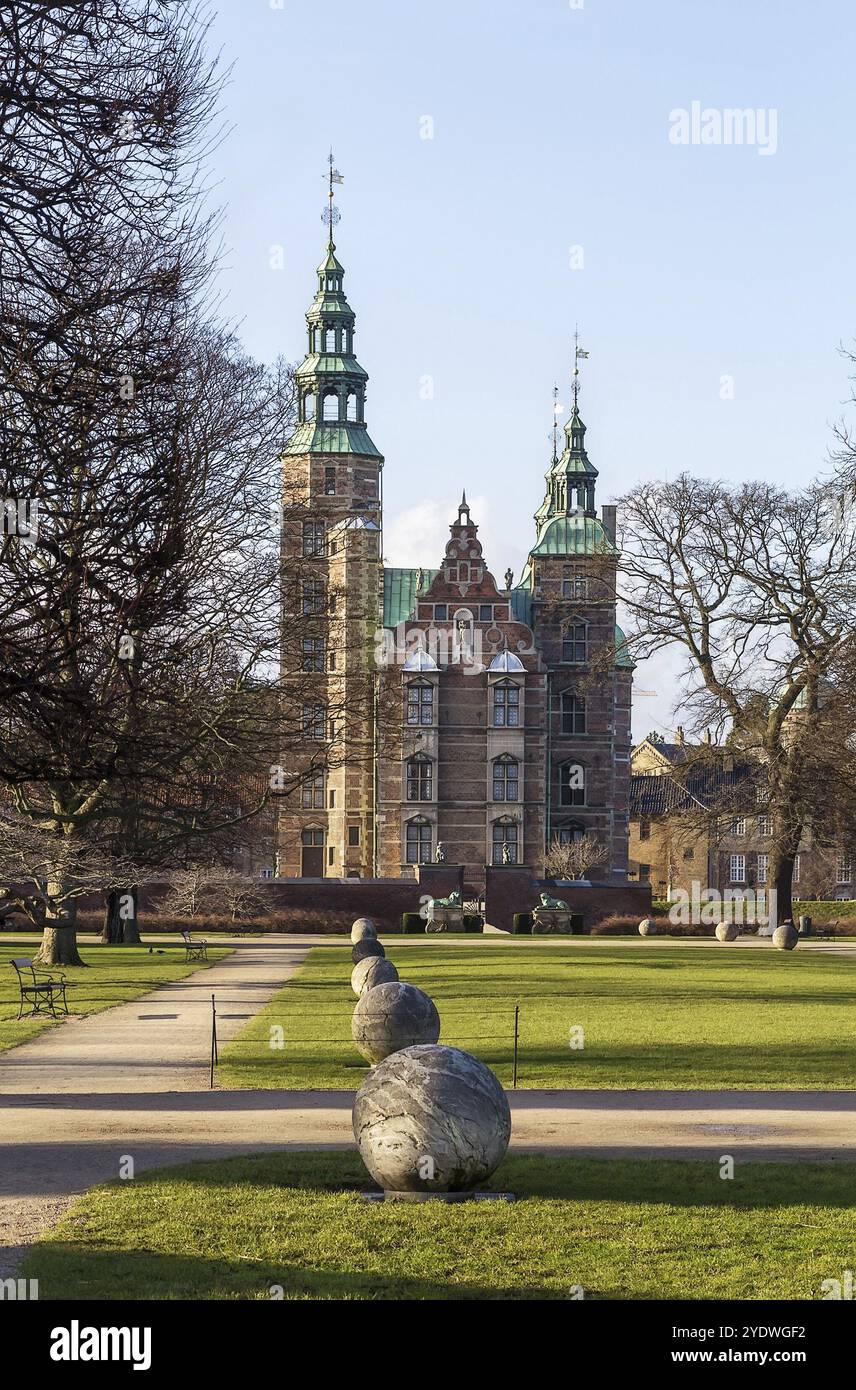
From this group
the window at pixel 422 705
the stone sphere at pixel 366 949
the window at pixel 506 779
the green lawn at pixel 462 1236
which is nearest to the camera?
the green lawn at pixel 462 1236

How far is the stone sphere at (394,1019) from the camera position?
20641 mm

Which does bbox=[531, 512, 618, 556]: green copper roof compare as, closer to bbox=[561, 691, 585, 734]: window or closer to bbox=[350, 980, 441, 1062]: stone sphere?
bbox=[561, 691, 585, 734]: window

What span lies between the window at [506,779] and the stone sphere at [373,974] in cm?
5524

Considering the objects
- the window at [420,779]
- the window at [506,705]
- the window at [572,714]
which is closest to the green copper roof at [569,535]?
the window at [572,714]

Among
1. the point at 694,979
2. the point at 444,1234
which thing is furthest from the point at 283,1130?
Answer: the point at 694,979

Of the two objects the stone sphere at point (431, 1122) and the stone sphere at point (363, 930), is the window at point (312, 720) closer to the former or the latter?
the stone sphere at point (363, 930)

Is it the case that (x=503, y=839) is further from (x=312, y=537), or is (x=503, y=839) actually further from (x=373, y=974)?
(x=373, y=974)

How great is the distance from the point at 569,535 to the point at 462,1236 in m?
80.2

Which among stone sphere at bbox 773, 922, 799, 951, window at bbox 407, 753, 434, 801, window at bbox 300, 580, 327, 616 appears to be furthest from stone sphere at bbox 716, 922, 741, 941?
window at bbox 300, 580, 327, 616

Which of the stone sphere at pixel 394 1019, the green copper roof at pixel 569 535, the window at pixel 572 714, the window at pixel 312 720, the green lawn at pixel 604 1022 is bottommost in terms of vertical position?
the green lawn at pixel 604 1022

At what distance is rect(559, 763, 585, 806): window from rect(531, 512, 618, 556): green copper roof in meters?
11.1

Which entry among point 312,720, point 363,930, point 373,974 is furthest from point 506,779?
point 373,974

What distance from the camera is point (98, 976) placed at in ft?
133
